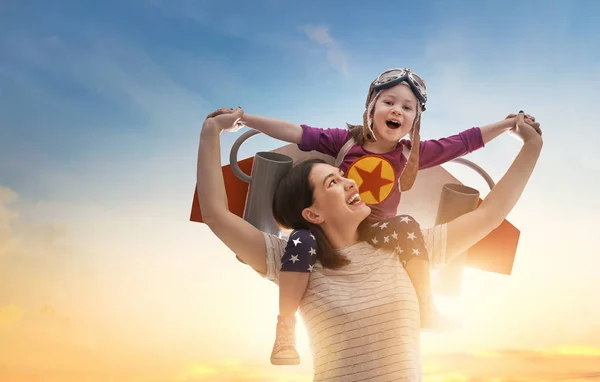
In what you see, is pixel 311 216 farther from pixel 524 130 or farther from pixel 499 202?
pixel 524 130

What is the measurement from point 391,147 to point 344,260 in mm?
471

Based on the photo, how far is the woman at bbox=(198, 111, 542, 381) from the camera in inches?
55.4

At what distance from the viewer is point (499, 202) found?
1.74 metres

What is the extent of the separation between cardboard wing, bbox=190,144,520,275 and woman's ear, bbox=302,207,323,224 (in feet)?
1.18

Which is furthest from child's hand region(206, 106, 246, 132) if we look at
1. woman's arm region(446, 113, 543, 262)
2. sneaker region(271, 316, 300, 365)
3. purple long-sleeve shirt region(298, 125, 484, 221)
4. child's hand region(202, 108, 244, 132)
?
woman's arm region(446, 113, 543, 262)

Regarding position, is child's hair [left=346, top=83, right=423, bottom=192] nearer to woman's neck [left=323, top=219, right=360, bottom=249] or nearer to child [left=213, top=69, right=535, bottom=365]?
child [left=213, top=69, right=535, bottom=365]

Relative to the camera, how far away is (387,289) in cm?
148

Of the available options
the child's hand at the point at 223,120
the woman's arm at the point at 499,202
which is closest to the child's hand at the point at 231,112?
the child's hand at the point at 223,120

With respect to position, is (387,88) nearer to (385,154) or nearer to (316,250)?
(385,154)

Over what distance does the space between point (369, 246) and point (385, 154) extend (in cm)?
35

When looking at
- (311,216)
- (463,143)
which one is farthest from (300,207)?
(463,143)

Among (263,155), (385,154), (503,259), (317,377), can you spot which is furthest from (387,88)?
(317,377)

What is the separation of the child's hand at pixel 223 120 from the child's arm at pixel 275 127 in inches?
1.1

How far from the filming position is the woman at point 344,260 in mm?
1407
